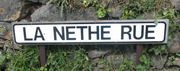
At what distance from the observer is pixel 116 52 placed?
296cm

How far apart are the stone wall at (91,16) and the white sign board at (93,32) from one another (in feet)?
0.51

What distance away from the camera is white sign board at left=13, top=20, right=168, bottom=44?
2709 millimetres

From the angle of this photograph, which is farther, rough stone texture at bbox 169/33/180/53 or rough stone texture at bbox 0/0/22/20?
rough stone texture at bbox 0/0/22/20

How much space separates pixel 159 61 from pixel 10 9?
1421 mm

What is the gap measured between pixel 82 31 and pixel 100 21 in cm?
17

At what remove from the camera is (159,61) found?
292 cm

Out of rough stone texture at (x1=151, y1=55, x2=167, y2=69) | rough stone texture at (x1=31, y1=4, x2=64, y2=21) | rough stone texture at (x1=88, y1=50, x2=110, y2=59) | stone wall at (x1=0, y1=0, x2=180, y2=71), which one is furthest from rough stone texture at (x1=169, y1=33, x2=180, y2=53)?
rough stone texture at (x1=31, y1=4, x2=64, y2=21)

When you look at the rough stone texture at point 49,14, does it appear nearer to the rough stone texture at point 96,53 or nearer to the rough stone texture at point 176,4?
the rough stone texture at point 96,53

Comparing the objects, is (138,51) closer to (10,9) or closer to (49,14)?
(49,14)

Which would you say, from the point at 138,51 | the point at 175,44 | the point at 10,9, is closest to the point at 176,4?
the point at 175,44

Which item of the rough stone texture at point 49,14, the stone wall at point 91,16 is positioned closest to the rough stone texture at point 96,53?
the stone wall at point 91,16

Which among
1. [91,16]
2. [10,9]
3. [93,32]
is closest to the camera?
[93,32]

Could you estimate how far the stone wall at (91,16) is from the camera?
2869mm

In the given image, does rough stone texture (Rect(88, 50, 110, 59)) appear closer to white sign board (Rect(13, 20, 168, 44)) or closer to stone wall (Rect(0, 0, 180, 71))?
stone wall (Rect(0, 0, 180, 71))
